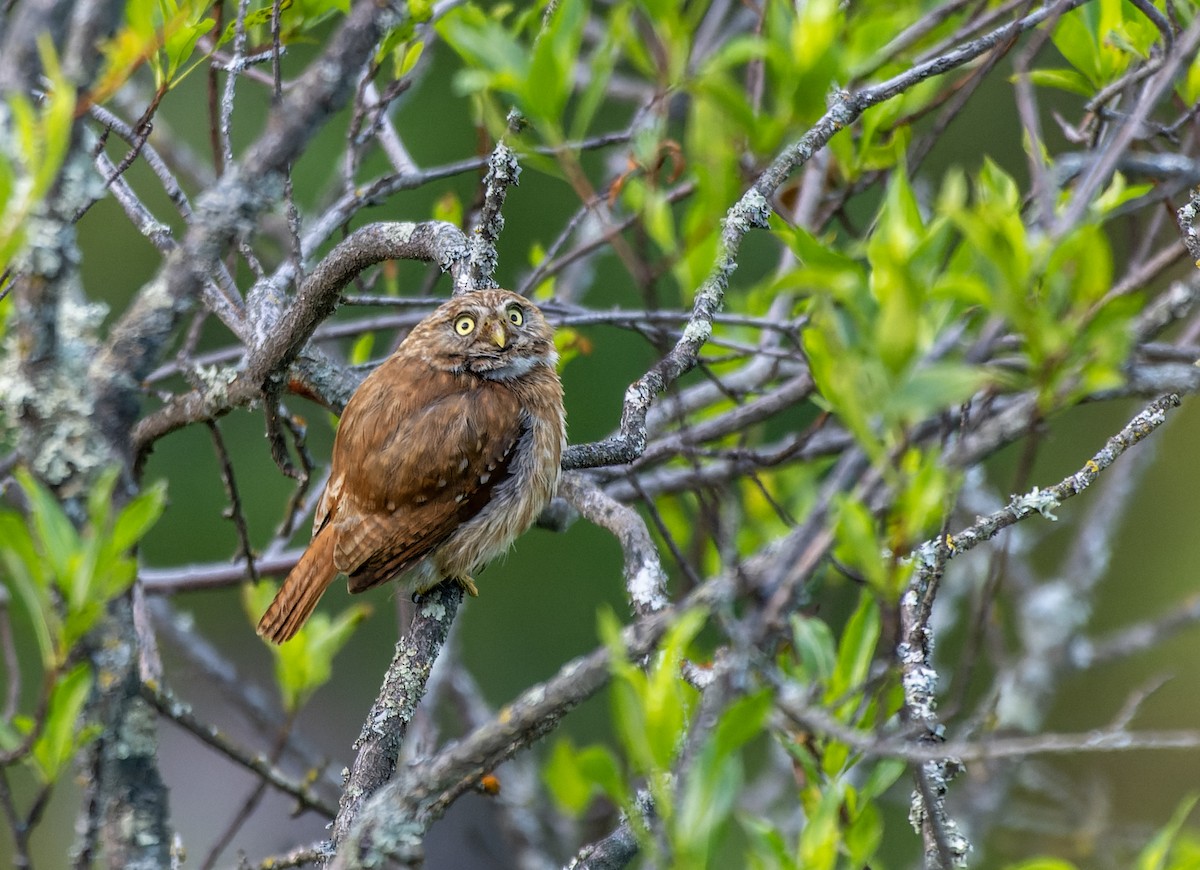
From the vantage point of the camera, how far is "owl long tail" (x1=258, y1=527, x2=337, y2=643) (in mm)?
3668

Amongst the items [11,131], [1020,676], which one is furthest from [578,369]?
[11,131]

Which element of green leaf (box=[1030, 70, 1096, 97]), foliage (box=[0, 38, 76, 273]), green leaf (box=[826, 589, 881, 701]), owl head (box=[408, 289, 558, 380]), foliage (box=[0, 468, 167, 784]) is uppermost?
owl head (box=[408, 289, 558, 380])

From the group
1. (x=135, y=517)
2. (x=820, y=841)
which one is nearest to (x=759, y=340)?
(x=820, y=841)

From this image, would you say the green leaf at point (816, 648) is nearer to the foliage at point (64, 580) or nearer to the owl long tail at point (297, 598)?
the foliage at point (64, 580)

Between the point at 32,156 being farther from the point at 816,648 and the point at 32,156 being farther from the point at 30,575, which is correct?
the point at 816,648

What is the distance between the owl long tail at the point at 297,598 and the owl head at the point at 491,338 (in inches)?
32.0

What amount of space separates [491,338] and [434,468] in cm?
50

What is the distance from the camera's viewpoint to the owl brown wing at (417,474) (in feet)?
12.5

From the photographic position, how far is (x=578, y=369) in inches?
305

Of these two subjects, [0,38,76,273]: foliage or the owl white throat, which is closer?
→ [0,38,76,273]: foliage

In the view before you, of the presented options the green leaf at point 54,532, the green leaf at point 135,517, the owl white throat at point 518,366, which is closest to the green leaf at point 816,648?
the green leaf at point 135,517

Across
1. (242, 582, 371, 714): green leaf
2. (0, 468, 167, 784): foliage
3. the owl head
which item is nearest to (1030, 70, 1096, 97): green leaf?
the owl head

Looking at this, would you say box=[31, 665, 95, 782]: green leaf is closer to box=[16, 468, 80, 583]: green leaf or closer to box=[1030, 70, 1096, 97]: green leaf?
box=[16, 468, 80, 583]: green leaf

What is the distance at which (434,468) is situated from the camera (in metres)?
3.92
